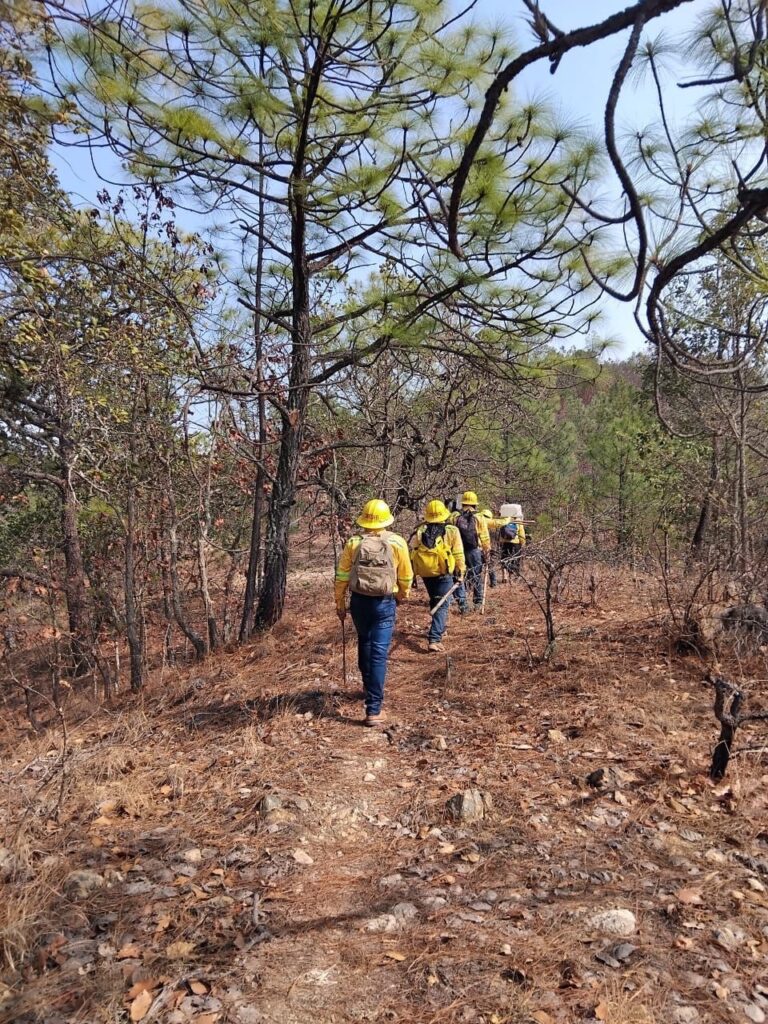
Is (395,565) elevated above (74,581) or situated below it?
above

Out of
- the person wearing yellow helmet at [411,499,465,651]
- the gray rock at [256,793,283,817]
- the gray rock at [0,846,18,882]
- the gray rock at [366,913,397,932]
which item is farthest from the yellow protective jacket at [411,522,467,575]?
the gray rock at [0,846,18,882]

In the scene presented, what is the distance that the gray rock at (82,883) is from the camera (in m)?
2.70

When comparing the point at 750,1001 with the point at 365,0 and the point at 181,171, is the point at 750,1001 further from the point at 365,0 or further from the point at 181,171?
the point at 181,171

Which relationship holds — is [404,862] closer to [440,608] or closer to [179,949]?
[179,949]

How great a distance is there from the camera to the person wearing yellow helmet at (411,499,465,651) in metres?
6.18

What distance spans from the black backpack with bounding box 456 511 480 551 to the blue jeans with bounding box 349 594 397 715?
10.6 ft

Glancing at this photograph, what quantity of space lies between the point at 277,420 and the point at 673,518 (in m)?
12.6

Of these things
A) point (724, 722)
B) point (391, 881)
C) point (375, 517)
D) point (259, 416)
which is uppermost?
point (259, 416)

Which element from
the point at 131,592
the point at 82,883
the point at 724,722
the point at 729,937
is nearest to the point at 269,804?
the point at 82,883

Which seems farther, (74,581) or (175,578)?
(74,581)

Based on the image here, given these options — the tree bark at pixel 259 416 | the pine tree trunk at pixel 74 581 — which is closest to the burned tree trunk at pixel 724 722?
the tree bark at pixel 259 416

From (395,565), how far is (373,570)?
0.80 ft

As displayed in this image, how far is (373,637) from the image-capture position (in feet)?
15.0

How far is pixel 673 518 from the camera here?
16219 mm
